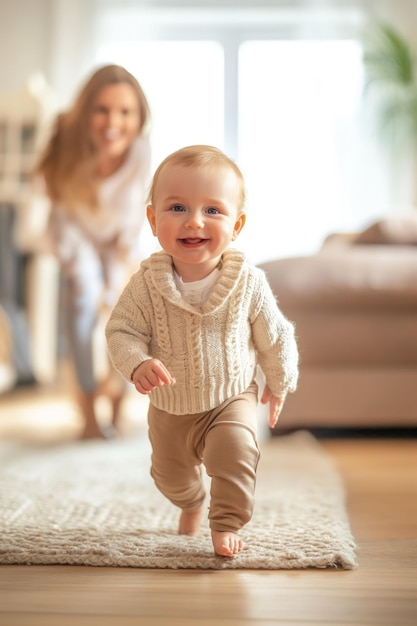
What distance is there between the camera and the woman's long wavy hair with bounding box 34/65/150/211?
2164 millimetres

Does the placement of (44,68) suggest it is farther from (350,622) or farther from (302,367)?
(350,622)

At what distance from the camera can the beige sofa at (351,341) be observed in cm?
203

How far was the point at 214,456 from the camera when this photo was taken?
1.06m

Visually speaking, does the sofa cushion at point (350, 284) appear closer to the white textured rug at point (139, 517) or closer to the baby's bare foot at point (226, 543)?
the white textured rug at point (139, 517)

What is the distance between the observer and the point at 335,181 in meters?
4.39

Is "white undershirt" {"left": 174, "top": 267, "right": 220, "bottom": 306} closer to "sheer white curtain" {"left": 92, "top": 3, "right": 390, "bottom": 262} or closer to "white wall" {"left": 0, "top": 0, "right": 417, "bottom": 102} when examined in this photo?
"sheer white curtain" {"left": 92, "top": 3, "right": 390, "bottom": 262}

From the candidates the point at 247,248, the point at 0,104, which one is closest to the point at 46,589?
the point at 0,104

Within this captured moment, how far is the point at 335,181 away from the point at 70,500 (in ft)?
10.8

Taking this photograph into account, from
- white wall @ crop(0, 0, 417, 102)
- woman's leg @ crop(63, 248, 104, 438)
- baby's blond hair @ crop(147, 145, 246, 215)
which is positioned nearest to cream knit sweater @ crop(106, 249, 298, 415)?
baby's blond hair @ crop(147, 145, 246, 215)

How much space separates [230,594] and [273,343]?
0.36m

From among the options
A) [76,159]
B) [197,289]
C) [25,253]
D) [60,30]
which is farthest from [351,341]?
[60,30]

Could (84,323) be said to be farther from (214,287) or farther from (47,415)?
(214,287)

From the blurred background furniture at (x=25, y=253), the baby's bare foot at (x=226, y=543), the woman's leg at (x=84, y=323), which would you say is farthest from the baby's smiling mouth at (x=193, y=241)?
the blurred background furniture at (x=25, y=253)

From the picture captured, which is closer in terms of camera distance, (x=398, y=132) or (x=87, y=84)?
(x=87, y=84)
